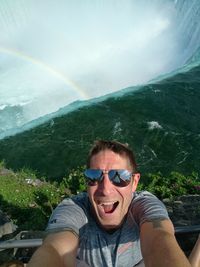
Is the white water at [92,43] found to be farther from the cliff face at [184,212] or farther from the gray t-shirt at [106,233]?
the gray t-shirt at [106,233]

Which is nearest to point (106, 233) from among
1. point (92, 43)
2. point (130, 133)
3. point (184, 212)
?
point (184, 212)

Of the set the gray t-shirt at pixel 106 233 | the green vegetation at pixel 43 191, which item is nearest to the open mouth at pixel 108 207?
the gray t-shirt at pixel 106 233

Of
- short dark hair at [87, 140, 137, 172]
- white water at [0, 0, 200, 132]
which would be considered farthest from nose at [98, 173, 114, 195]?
white water at [0, 0, 200, 132]

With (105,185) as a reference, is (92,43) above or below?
above

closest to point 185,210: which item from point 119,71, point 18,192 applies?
point 18,192

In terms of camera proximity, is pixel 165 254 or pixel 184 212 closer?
pixel 165 254

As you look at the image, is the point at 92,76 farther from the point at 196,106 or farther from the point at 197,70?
the point at 196,106

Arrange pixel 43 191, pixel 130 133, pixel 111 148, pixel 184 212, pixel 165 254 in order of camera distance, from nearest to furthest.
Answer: pixel 165 254 → pixel 111 148 → pixel 184 212 → pixel 43 191 → pixel 130 133

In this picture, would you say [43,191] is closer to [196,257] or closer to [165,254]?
[196,257]
